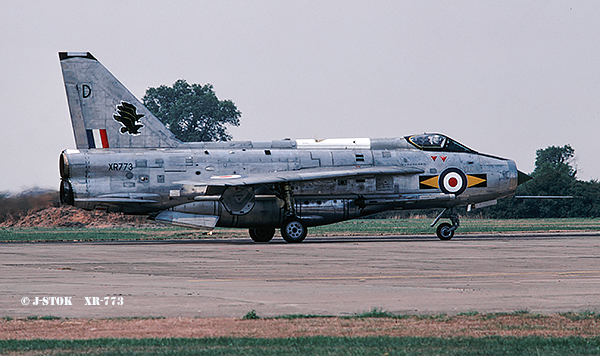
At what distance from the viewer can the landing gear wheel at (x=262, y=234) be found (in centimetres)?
2809

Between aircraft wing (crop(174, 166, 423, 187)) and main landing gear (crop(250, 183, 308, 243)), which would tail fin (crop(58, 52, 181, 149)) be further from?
main landing gear (crop(250, 183, 308, 243))

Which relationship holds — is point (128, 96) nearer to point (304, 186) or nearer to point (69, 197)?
point (69, 197)

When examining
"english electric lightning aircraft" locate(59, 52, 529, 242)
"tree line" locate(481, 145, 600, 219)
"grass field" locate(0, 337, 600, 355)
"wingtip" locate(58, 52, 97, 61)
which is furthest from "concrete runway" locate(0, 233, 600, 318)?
"tree line" locate(481, 145, 600, 219)

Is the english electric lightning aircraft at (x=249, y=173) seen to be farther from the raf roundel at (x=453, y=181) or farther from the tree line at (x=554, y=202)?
the tree line at (x=554, y=202)

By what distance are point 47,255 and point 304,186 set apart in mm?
10391

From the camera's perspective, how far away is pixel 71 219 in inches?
2105

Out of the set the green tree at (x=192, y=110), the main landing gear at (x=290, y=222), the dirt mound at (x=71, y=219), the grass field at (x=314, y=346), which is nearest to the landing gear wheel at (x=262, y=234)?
the main landing gear at (x=290, y=222)

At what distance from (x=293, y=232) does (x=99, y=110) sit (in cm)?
865

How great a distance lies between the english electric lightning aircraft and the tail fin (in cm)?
4

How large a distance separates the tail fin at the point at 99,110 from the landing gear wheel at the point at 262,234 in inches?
192

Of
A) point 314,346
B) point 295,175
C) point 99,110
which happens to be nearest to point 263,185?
point 295,175

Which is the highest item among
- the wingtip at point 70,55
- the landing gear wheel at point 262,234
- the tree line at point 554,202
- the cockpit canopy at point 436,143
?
the wingtip at point 70,55

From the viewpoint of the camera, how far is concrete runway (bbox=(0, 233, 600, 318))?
932 centimetres

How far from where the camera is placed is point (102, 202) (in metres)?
25.7
